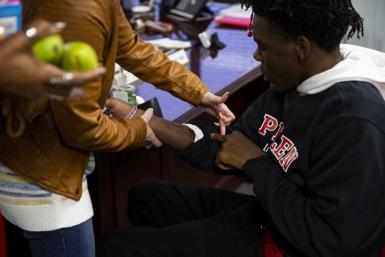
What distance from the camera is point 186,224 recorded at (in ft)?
5.21

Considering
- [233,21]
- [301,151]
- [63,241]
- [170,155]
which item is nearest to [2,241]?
[63,241]

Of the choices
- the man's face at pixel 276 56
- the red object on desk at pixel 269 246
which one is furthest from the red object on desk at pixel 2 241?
the man's face at pixel 276 56

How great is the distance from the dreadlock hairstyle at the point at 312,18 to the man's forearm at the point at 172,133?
41 cm

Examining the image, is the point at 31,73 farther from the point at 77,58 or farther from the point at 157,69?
the point at 157,69

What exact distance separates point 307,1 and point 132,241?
727mm

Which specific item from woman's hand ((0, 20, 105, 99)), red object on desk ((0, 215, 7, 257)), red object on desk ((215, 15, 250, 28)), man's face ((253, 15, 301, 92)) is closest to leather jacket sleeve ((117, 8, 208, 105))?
man's face ((253, 15, 301, 92))

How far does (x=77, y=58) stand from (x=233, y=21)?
2125 mm

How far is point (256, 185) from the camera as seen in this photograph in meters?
1.47

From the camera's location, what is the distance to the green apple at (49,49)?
2.94 feet

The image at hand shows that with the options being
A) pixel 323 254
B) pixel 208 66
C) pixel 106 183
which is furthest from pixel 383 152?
pixel 208 66

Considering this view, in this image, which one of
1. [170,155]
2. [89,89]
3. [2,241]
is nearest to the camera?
[89,89]

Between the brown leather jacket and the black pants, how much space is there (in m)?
0.29

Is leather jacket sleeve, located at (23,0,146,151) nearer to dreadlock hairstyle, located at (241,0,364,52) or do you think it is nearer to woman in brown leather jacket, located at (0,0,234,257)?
woman in brown leather jacket, located at (0,0,234,257)

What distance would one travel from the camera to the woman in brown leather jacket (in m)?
1.18
